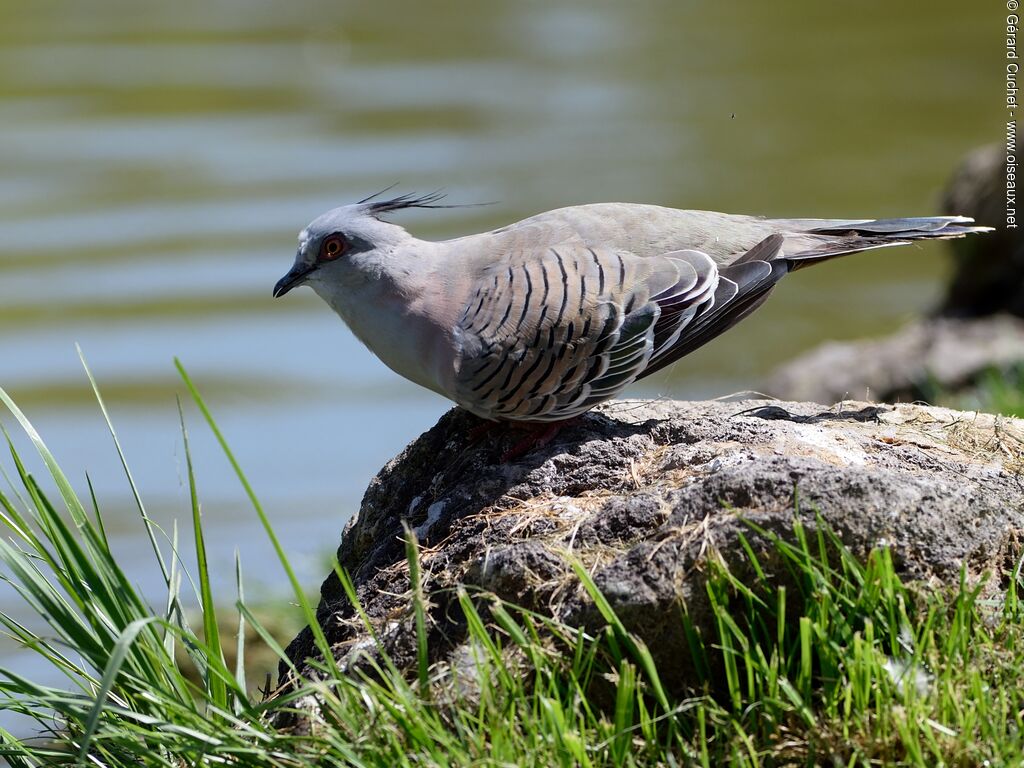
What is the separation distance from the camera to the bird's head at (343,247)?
4.17 metres

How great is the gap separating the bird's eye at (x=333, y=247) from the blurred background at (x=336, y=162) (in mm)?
2655

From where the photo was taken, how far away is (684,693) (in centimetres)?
296

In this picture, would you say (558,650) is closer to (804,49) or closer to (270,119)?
(270,119)

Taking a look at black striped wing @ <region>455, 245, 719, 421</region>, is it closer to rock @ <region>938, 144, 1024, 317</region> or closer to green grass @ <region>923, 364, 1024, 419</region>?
green grass @ <region>923, 364, 1024, 419</region>

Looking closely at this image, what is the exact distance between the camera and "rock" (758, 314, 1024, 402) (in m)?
7.78

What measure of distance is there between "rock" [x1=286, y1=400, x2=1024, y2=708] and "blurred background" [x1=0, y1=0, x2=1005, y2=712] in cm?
285

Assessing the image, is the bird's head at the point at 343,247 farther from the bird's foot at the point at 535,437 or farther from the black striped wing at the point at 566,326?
the bird's foot at the point at 535,437

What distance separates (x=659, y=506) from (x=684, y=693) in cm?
50

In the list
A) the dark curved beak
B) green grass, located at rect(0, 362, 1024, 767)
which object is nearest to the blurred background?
the dark curved beak

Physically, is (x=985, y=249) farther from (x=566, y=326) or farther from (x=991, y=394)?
(x=566, y=326)

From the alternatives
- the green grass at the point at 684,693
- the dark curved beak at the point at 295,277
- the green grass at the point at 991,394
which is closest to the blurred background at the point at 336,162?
the green grass at the point at 991,394

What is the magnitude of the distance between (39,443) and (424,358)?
1235 millimetres

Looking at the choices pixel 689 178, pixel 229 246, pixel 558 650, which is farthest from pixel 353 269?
pixel 689 178

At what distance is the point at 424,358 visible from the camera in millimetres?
4074
